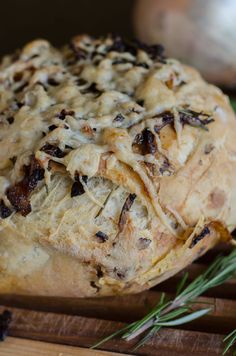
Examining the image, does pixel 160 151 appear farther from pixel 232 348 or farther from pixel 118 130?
pixel 232 348

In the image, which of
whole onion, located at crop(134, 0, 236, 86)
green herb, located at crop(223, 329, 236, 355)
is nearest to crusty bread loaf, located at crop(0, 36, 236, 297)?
green herb, located at crop(223, 329, 236, 355)

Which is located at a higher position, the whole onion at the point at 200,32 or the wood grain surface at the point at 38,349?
the whole onion at the point at 200,32

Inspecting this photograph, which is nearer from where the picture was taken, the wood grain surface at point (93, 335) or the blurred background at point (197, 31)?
the wood grain surface at point (93, 335)

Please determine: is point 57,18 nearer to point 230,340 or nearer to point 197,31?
point 197,31

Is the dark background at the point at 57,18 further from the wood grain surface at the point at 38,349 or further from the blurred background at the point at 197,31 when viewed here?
the wood grain surface at the point at 38,349

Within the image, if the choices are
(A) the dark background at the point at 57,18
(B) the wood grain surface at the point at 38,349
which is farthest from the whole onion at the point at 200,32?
(B) the wood grain surface at the point at 38,349

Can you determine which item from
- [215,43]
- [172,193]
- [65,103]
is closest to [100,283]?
[172,193]

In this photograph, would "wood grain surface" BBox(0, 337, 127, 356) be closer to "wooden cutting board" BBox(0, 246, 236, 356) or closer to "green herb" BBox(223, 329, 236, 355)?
"wooden cutting board" BBox(0, 246, 236, 356)
